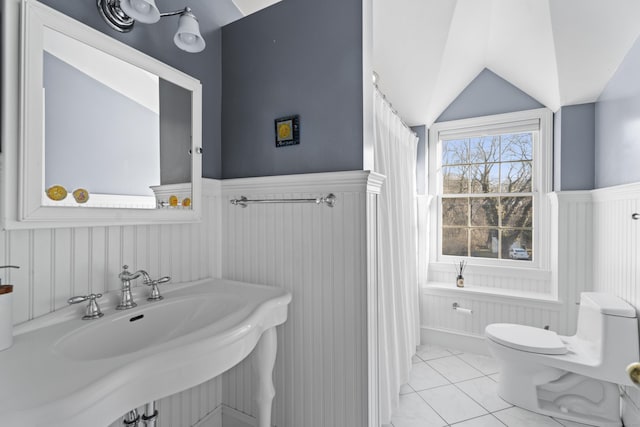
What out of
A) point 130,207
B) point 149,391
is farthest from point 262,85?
point 149,391

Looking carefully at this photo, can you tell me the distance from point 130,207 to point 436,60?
2225 millimetres

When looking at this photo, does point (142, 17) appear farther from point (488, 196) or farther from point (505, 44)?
point (488, 196)

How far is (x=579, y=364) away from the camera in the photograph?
1.68 m

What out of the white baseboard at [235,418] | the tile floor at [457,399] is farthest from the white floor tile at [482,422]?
the white baseboard at [235,418]

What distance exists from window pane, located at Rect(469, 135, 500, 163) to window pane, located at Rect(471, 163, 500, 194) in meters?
0.06

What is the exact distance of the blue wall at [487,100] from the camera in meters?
2.60

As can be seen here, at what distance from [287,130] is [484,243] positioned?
2.23 meters

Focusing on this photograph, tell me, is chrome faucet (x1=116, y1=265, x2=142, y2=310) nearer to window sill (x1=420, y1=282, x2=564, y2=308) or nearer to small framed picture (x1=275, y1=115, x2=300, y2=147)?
small framed picture (x1=275, y1=115, x2=300, y2=147)

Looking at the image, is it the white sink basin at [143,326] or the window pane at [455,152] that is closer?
the white sink basin at [143,326]

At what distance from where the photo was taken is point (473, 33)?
221 centimetres

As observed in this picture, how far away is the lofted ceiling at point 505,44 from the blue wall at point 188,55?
1.08 meters

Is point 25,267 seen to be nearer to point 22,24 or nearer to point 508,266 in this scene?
point 22,24

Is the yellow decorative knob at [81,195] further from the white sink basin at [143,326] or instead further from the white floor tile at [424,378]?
the white floor tile at [424,378]

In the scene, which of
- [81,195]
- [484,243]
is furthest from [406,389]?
[81,195]
